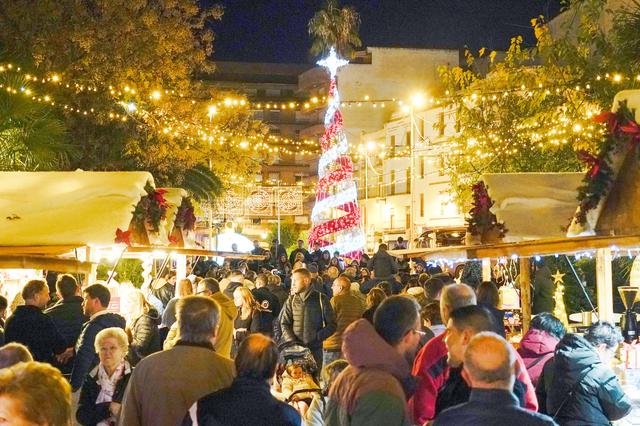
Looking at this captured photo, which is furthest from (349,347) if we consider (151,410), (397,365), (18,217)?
(18,217)

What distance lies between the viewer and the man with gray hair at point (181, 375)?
5680 mm

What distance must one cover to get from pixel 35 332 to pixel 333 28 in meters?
51.3

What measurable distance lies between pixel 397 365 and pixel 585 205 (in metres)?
3.60

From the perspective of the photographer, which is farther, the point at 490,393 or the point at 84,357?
the point at 84,357

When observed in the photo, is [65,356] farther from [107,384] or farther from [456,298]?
[456,298]

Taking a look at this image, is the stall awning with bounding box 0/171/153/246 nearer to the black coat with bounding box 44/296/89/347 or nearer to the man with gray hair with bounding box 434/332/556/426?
the black coat with bounding box 44/296/89/347

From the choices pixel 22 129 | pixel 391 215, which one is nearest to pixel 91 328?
pixel 22 129

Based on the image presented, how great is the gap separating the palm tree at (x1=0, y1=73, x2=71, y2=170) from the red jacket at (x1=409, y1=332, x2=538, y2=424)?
1123 centimetres

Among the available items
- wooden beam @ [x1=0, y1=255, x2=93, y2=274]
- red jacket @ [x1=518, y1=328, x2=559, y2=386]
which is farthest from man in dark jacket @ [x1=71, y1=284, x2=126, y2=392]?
red jacket @ [x1=518, y1=328, x2=559, y2=386]

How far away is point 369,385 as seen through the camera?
4.96 meters

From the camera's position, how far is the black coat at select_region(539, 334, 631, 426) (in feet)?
21.4

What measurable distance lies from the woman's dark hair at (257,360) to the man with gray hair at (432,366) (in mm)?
1015

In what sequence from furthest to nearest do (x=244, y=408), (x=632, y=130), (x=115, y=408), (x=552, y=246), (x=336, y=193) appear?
(x=336, y=193) < (x=552, y=246) < (x=632, y=130) < (x=115, y=408) < (x=244, y=408)

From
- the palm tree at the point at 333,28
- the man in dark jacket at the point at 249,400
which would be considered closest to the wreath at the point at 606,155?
the man in dark jacket at the point at 249,400
